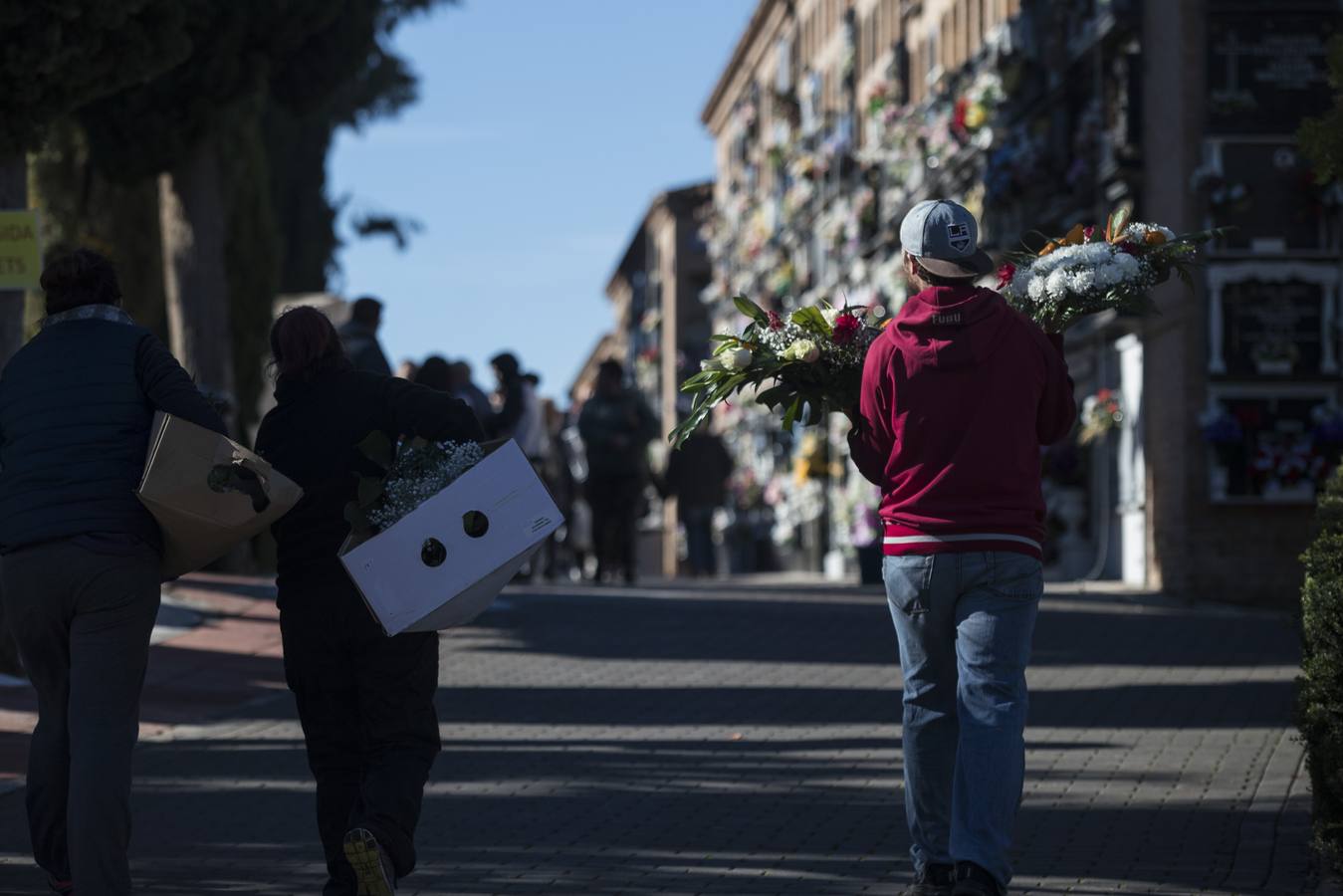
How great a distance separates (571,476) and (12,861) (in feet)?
60.2

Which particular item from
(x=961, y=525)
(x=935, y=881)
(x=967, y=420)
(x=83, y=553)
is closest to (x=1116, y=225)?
(x=967, y=420)

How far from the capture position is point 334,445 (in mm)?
6797

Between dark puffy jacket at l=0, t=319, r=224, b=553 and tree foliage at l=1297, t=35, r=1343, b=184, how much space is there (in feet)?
14.1

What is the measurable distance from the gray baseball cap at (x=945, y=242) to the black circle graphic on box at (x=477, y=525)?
136cm

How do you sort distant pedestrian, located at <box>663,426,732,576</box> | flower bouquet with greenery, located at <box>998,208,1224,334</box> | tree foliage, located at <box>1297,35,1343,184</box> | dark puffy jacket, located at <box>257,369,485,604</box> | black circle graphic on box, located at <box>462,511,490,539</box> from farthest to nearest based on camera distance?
distant pedestrian, located at <box>663,426,732,576</box> → tree foliage, located at <box>1297,35,1343,184</box> → flower bouquet with greenery, located at <box>998,208,1224,334</box> → dark puffy jacket, located at <box>257,369,485,604</box> → black circle graphic on box, located at <box>462,511,490,539</box>

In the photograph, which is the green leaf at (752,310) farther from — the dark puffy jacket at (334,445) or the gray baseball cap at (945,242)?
the dark puffy jacket at (334,445)

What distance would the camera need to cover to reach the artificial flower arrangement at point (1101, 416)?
25.0 m

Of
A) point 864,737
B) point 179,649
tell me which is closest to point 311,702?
point 864,737

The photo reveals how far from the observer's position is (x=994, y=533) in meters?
6.49

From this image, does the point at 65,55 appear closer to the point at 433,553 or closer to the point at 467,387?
the point at 467,387

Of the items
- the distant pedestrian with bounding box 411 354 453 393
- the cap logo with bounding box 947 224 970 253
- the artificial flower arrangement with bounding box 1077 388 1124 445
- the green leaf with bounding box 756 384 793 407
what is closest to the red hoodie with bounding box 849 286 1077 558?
the cap logo with bounding box 947 224 970 253

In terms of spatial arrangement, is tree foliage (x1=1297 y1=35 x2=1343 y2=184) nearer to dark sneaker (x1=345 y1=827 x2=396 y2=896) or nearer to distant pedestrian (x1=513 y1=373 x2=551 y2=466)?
dark sneaker (x1=345 y1=827 x2=396 y2=896)

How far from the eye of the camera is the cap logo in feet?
21.9

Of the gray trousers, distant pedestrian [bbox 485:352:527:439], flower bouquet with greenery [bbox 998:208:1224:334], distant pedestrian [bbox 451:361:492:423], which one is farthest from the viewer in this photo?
distant pedestrian [bbox 485:352:527:439]
